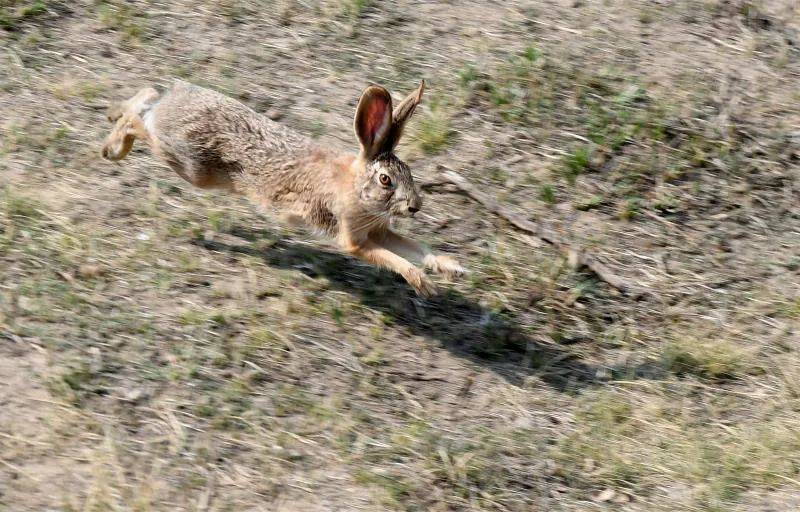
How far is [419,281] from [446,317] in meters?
0.51

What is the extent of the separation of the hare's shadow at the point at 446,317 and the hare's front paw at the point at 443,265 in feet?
1.06

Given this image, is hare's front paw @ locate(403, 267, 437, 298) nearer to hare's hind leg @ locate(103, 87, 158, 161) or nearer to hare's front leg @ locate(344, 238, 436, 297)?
hare's front leg @ locate(344, 238, 436, 297)

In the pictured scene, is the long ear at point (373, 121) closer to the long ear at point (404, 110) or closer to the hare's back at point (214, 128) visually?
the long ear at point (404, 110)

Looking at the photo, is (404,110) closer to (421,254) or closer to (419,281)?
(421,254)

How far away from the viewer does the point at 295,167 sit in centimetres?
662

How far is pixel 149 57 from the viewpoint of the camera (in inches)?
316

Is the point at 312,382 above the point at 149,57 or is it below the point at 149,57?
below

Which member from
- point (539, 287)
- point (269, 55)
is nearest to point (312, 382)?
point (539, 287)

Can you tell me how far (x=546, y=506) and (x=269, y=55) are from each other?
13.2 ft

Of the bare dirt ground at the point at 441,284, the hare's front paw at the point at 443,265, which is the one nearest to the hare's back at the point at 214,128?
the bare dirt ground at the point at 441,284

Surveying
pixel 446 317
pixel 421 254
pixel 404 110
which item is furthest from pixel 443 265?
pixel 404 110

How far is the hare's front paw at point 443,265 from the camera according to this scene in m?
6.43

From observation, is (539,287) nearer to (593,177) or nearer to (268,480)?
(593,177)

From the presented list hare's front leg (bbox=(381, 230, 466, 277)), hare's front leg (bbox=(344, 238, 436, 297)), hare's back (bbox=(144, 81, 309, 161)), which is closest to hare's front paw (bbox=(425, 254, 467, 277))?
hare's front leg (bbox=(381, 230, 466, 277))
